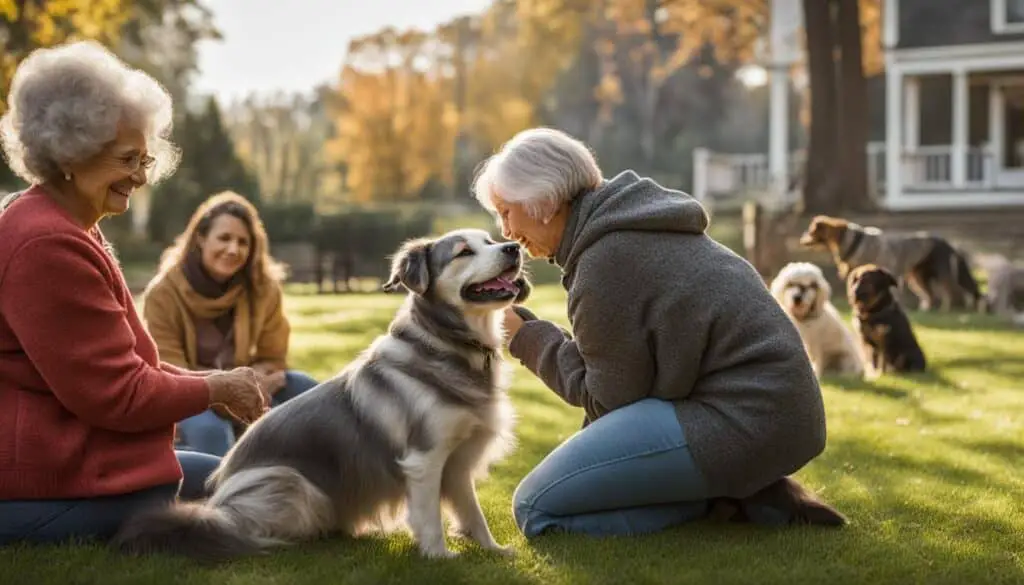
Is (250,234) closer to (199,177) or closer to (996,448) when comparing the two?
(996,448)

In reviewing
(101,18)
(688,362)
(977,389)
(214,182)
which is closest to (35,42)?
(101,18)

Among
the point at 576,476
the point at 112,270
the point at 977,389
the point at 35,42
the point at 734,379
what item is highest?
the point at 35,42

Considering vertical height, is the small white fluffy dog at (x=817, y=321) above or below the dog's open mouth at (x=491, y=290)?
below

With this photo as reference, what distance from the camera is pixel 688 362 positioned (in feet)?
15.4

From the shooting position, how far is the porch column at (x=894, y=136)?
2612cm

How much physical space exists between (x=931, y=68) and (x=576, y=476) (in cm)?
2476

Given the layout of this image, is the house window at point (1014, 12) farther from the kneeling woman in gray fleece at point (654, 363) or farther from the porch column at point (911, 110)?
the kneeling woman in gray fleece at point (654, 363)

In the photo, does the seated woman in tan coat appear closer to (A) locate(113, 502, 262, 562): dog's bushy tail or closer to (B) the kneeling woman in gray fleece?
(A) locate(113, 502, 262, 562): dog's bushy tail

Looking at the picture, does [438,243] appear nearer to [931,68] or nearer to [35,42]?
[35,42]

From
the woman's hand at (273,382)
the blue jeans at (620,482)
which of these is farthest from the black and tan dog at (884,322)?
the blue jeans at (620,482)

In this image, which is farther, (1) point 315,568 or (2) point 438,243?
(2) point 438,243

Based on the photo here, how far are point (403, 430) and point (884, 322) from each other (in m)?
7.37

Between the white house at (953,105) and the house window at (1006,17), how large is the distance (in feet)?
0.07

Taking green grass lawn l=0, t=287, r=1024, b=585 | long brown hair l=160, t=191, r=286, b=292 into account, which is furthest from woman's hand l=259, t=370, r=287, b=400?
green grass lawn l=0, t=287, r=1024, b=585
